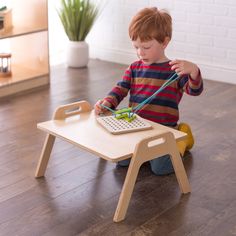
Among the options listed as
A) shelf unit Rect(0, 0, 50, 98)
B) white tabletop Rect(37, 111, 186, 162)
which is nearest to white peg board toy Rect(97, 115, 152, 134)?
white tabletop Rect(37, 111, 186, 162)

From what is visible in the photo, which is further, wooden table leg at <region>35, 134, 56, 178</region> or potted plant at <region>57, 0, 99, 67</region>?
potted plant at <region>57, 0, 99, 67</region>

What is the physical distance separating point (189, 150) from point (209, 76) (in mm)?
1301

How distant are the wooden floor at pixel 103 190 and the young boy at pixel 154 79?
0.14m

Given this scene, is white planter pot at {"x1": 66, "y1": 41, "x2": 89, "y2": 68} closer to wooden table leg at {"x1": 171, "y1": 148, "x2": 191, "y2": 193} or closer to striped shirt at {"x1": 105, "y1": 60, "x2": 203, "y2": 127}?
striped shirt at {"x1": 105, "y1": 60, "x2": 203, "y2": 127}

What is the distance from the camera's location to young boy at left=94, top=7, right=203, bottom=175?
75.7 inches

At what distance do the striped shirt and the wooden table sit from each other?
0.65 ft

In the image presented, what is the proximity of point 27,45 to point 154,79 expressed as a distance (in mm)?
1488

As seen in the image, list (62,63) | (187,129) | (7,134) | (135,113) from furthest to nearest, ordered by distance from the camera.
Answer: (62,63) < (7,134) < (187,129) < (135,113)

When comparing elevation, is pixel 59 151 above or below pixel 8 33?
below

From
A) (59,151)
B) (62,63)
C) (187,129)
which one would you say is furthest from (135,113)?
(62,63)

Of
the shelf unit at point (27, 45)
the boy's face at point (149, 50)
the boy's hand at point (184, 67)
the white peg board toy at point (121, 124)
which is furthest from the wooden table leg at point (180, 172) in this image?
the shelf unit at point (27, 45)

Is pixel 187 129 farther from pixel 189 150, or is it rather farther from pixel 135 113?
pixel 135 113

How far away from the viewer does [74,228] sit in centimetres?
169

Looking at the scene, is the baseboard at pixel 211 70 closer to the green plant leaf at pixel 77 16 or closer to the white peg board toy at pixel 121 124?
the green plant leaf at pixel 77 16
